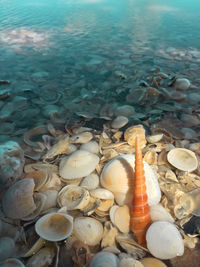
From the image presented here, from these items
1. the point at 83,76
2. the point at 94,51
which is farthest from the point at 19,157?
the point at 94,51

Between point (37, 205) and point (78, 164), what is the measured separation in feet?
2.34

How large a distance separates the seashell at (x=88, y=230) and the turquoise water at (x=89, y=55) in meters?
2.30

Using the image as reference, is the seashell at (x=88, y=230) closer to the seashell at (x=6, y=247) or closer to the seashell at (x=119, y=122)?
the seashell at (x=6, y=247)

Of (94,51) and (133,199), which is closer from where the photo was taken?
(133,199)

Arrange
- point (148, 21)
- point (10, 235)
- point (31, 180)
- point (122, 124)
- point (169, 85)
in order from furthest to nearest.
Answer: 1. point (148, 21)
2. point (169, 85)
3. point (122, 124)
4. point (31, 180)
5. point (10, 235)

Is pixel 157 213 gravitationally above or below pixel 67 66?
below

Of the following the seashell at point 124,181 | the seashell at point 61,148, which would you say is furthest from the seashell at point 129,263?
the seashell at point 61,148

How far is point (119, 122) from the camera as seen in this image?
3506 millimetres

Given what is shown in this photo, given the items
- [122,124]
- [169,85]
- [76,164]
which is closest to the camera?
[76,164]

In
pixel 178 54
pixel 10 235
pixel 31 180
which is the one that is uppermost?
pixel 178 54

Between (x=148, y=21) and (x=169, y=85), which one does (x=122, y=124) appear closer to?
(x=169, y=85)

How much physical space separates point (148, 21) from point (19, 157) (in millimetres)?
10861

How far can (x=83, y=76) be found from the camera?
533 centimetres

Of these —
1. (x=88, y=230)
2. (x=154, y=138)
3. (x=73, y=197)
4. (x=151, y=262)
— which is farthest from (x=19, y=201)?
(x=154, y=138)
